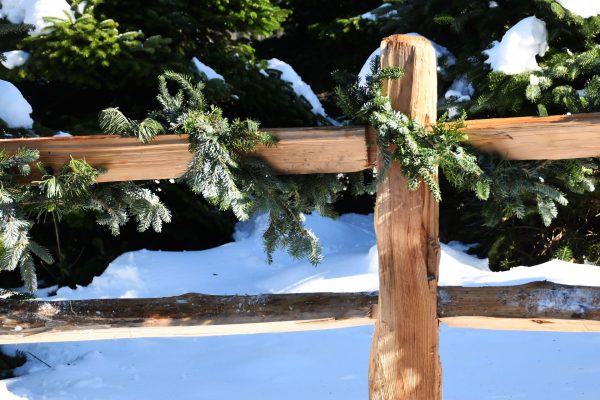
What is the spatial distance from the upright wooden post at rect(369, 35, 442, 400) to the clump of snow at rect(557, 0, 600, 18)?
9.43 ft

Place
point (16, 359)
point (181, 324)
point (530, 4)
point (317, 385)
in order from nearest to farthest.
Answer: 1. point (181, 324)
2. point (317, 385)
3. point (16, 359)
4. point (530, 4)

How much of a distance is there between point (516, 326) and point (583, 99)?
907 millimetres

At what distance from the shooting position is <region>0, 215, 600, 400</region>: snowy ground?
170 inches

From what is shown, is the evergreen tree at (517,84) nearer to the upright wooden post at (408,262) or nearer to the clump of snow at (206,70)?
the clump of snow at (206,70)

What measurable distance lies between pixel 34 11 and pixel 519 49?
11.0ft

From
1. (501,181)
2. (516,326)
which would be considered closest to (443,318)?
(516,326)

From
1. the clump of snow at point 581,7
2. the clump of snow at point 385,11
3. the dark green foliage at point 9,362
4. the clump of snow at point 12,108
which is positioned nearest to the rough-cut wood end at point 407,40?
the clump of snow at point 581,7

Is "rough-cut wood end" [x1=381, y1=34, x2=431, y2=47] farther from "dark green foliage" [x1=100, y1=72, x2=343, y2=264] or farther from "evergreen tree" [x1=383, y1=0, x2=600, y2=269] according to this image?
"evergreen tree" [x1=383, y1=0, x2=600, y2=269]

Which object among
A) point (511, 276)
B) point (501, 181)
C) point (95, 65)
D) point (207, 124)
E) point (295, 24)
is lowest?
point (511, 276)

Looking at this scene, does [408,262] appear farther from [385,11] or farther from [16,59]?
[385,11]

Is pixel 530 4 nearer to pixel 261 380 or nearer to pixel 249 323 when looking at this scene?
pixel 261 380

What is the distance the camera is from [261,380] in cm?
450

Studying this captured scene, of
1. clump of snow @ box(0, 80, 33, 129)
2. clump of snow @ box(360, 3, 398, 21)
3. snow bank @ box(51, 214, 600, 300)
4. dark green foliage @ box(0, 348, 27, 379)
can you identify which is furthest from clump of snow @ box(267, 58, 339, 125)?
dark green foliage @ box(0, 348, 27, 379)

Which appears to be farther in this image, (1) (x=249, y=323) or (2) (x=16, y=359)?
(2) (x=16, y=359)
